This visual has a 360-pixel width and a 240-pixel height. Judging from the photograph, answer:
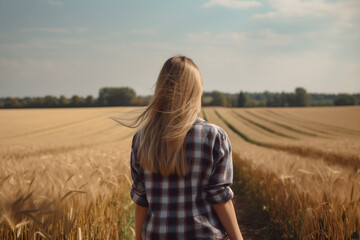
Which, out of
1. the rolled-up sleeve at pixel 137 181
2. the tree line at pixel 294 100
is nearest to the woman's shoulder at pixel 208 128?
the rolled-up sleeve at pixel 137 181

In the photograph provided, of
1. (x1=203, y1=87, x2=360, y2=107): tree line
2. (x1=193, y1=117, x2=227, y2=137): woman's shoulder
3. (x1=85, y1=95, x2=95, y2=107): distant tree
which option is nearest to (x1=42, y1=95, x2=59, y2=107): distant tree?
(x1=85, y1=95, x2=95, y2=107): distant tree

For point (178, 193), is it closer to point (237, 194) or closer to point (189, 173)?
point (189, 173)

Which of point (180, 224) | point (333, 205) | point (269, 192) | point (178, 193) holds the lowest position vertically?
point (269, 192)

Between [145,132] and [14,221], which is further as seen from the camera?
[14,221]

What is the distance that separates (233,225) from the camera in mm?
1307

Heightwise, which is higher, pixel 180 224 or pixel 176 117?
pixel 176 117

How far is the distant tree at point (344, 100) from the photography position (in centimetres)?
5054

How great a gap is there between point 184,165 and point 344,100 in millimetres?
61350

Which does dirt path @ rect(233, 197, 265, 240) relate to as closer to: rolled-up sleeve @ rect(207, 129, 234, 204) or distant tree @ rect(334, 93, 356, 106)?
rolled-up sleeve @ rect(207, 129, 234, 204)

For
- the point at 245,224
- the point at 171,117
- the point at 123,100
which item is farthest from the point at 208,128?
the point at 123,100

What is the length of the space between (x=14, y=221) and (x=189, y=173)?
152 centimetres

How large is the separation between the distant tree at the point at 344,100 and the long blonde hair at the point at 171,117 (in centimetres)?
5934

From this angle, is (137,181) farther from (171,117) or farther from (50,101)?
(50,101)

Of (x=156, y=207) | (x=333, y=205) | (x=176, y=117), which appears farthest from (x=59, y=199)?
(x=333, y=205)
